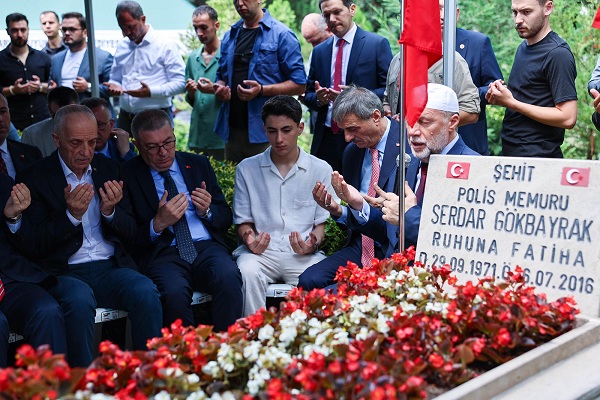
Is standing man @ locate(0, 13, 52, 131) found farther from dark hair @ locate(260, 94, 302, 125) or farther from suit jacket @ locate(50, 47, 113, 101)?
dark hair @ locate(260, 94, 302, 125)

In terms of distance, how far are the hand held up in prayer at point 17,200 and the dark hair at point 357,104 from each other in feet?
6.25

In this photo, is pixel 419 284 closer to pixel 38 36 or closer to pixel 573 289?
pixel 573 289

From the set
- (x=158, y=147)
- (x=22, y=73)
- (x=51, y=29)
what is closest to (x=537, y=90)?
(x=158, y=147)

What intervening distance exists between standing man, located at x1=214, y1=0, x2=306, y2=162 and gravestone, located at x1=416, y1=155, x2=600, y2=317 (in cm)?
379

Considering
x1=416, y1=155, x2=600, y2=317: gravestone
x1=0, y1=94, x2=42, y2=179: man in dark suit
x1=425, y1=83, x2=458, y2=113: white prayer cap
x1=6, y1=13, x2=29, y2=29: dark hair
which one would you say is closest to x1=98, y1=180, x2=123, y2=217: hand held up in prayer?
x1=0, y1=94, x2=42, y2=179: man in dark suit

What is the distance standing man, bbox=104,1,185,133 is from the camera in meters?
8.21

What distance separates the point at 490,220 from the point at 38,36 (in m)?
9.24

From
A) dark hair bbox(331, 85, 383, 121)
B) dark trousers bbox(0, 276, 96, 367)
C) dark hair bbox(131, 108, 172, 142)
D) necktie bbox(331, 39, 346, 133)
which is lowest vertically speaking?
dark trousers bbox(0, 276, 96, 367)

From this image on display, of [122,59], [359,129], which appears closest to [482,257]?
[359,129]

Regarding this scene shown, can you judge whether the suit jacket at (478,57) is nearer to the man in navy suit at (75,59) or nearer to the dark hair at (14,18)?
the man in navy suit at (75,59)

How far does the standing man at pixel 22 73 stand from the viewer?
913cm

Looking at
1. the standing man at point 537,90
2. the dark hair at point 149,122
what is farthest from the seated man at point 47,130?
the standing man at point 537,90

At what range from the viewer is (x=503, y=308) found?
119 inches

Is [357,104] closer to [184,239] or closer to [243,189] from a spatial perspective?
[243,189]
